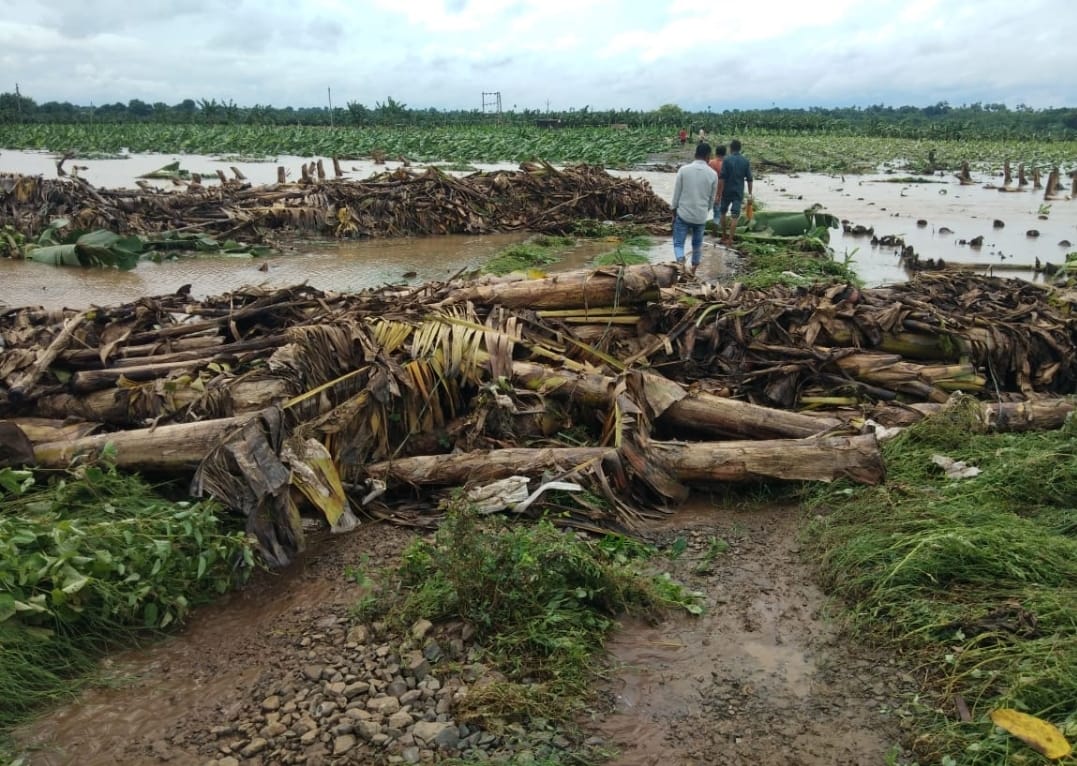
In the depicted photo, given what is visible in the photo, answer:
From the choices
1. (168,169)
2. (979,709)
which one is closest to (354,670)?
(979,709)

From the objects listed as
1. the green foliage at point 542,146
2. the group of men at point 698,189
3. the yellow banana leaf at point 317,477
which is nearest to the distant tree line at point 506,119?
the green foliage at point 542,146

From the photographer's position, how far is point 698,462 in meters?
5.02

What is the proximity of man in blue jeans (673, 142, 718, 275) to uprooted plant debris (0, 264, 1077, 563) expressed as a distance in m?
3.63

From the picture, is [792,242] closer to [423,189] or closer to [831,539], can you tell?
[423,189]

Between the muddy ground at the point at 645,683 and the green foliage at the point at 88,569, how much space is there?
0.45 ft

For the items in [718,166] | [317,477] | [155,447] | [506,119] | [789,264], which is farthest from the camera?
[506,119]

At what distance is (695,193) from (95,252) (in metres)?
9.48

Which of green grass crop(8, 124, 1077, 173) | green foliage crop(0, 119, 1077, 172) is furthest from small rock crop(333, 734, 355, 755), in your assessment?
green grass crop(8, 124, 1077, 173)

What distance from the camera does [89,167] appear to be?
2842 centimetres

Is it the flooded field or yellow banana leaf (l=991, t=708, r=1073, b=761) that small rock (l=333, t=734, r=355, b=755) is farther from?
the flooded field

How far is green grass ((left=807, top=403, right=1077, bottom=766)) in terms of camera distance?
9.54 ft

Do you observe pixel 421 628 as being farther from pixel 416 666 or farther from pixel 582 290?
pixel 582 290

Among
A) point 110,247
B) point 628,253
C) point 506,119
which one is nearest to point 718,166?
point 628,253

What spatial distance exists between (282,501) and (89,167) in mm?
29820
